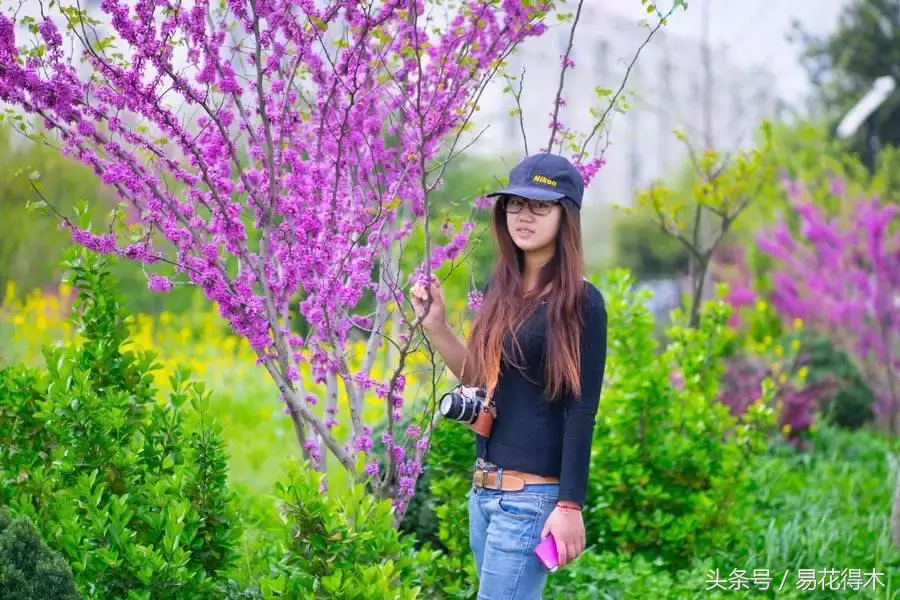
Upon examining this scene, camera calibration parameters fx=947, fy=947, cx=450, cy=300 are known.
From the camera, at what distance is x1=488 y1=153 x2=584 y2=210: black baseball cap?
2.44 m

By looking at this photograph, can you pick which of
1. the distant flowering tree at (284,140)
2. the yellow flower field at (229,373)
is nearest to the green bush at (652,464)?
the distant flowering tree at (284,140)

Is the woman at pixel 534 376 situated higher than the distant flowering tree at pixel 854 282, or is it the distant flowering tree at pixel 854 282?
the distant flowering tree at pixel 854 282

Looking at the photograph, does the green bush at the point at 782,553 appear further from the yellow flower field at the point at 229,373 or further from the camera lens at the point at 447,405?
the yellow flower field at the point at 229,373

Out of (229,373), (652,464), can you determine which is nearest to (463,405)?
(652,464)

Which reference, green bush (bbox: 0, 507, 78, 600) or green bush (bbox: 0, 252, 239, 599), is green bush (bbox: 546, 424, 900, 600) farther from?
green bush (bbox: 0, 507, 78, 600)

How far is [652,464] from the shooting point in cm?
414

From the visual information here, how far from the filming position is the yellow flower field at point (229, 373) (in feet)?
20.5

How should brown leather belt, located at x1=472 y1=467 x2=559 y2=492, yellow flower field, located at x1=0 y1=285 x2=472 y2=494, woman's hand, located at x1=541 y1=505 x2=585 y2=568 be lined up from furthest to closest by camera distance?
yellow flower field, located at x1=0 y1=285 x2=472 y2=494
brown leather belt, located at x1=472 y1=467 x2=559 y2=492
woman's hand, located at x1=541 y1=505 x2=585 y2=568

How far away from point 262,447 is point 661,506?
3.18 meters

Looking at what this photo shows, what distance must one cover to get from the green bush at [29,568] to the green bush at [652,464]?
2.34m

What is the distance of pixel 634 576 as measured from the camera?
366 centimetres

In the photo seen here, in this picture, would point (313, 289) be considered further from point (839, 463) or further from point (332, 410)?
point (839, 463)

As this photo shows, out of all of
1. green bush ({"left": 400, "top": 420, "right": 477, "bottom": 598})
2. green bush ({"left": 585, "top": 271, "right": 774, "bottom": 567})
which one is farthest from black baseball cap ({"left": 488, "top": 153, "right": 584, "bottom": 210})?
green bush ({"left": 585, "top": 271, "right": 774, "bottom": 567})

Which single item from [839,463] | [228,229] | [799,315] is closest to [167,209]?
[228,229]
